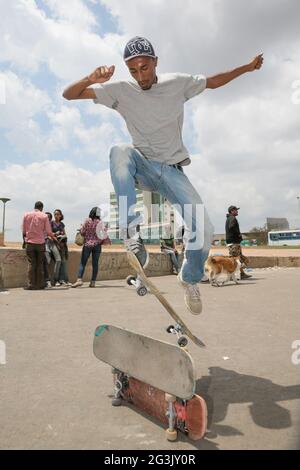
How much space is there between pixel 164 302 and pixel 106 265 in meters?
9.21

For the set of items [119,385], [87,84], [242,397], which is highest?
[87,84]

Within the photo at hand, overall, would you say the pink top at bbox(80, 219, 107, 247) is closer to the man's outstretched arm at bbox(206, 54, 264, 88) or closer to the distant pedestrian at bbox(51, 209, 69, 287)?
the distant pedestrian at bbox(51, 209, 69, 287)

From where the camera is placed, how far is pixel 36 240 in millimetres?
8906

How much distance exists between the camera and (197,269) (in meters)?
3.56

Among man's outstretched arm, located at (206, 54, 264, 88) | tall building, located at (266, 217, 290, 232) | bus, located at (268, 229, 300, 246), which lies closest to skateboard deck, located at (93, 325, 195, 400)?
man's outstretched arm, located at (206, 54, 264, 88)

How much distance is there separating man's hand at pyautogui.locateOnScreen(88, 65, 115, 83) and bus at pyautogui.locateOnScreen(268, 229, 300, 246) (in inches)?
1885

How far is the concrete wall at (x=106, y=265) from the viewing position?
941cm

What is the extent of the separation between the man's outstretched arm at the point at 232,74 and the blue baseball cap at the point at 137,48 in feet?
2.03

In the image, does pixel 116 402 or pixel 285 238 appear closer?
pixel 116 402

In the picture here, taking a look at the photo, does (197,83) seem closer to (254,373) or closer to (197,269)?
(197,269)

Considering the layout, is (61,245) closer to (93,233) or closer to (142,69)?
(93,233)

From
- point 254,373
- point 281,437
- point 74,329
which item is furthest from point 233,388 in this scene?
point 74,329

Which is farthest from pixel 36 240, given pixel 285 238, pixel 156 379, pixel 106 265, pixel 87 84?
pixel 285 238

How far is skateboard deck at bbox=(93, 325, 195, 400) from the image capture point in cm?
197
